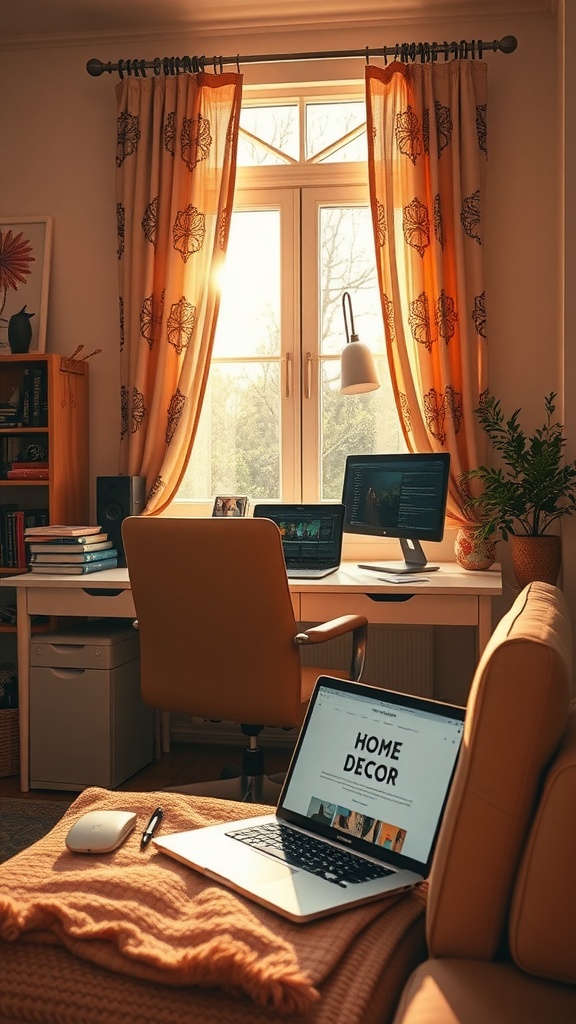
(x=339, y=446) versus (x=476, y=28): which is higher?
(x=476, y=28)

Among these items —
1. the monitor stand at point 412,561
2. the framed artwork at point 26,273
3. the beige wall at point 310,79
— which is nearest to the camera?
the monitor stand at point 412,561

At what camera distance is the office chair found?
253 cm

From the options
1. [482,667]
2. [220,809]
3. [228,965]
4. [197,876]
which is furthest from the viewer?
[220,809]

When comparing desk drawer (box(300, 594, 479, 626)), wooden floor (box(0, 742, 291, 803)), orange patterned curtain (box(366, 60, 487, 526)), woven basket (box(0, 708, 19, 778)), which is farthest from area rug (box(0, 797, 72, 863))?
orange patterned curtain (box(366, 60, 487, 526))

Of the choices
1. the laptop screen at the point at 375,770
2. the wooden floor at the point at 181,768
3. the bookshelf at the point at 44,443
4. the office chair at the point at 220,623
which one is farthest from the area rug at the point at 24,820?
the laptop screen at the point at 375,770

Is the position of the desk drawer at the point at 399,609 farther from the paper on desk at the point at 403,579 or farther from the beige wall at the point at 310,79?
the beige wall at the point at 310,79

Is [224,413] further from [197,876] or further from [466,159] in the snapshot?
[197,876]

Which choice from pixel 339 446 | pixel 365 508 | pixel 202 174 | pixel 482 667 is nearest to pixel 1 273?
pixel 202 174

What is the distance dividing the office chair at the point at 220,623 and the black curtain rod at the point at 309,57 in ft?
6.43

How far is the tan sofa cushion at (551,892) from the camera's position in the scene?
1.08 m

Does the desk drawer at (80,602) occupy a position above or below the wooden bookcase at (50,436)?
below

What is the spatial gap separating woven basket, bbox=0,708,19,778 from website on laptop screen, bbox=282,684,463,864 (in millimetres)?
2124

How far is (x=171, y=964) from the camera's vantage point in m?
1.06

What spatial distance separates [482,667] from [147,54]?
3385mm
